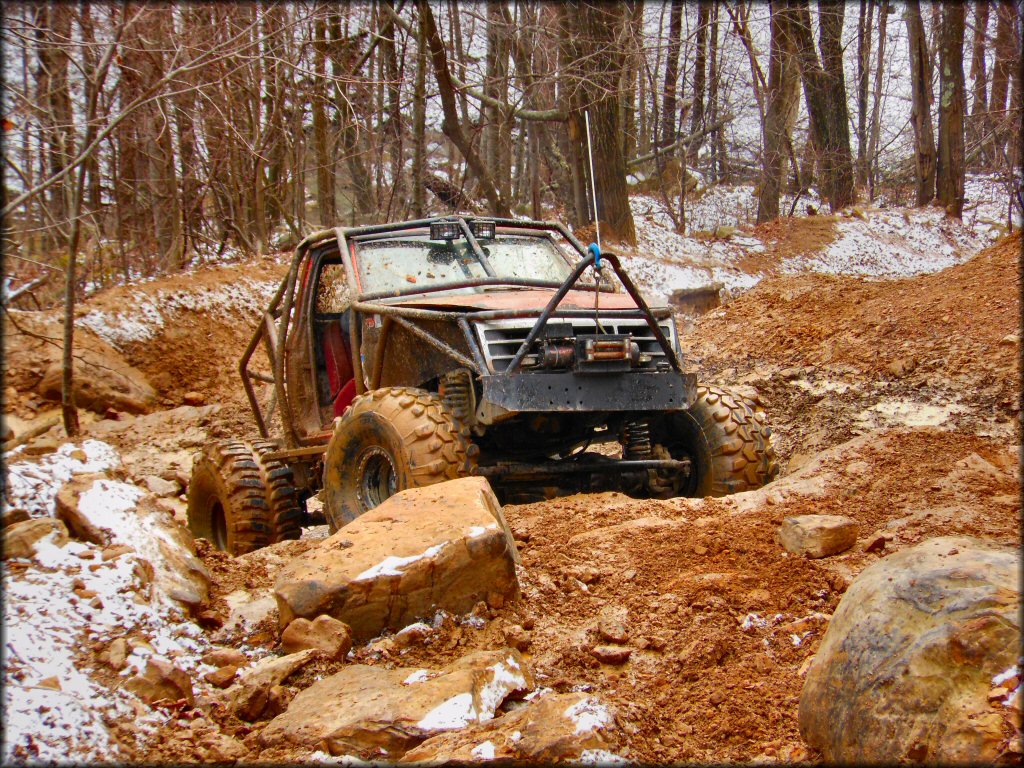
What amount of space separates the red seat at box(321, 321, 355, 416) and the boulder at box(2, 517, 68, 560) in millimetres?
3148

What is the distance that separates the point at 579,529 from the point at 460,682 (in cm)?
192

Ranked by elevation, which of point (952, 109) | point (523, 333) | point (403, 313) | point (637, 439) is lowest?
point (637, 439)

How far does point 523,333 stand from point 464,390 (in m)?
0.46

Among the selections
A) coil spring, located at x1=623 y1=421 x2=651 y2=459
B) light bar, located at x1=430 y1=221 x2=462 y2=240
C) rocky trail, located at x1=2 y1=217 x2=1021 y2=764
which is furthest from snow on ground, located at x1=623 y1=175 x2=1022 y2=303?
rocky trail, located at x1=2 y1=217 x2=1021 y2=764

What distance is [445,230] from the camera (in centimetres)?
672

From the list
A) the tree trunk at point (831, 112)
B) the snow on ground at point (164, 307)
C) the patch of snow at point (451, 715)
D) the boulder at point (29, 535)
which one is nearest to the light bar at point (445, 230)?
the boulder at point (29, 535)

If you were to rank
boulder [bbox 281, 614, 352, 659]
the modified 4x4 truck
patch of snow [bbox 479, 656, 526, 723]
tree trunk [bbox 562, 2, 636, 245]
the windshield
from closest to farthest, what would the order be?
1. patch of snow [bbox 479, 656, 526, 723]
2. boulder [bbox 281, 614, 352, 659]
3. the modified 4x4 truck
4. the windshield
5. tree trunk [bbox 562, 2, 636, 245]

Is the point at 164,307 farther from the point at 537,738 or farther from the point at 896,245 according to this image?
the point at 896,245

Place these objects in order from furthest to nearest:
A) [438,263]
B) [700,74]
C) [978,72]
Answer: [978,72], [700,74], [438,263]

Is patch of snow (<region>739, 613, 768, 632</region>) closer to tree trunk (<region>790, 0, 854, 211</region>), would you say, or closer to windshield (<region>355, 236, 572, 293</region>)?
windshield (<region>355, 236, 572, 293</region>)

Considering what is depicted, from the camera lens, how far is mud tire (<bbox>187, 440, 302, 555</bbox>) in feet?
21.8

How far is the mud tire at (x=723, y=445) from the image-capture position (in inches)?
235

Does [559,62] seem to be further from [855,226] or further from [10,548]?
[10,548]

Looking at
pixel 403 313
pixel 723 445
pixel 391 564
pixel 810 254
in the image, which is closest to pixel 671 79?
pixel 810 254
